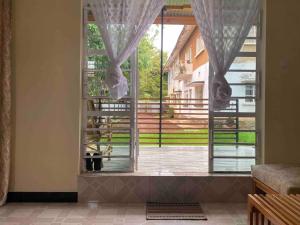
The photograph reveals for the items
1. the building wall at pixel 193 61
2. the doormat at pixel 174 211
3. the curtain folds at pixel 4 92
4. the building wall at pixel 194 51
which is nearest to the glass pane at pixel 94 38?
the curtain folds at pixel 4 92

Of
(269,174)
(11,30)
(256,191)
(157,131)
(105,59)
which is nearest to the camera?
(269,174)

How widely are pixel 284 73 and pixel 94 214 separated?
242cm

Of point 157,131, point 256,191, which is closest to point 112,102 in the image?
point 256,191

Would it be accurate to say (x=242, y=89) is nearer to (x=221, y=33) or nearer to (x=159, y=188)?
(x=221, y=33)

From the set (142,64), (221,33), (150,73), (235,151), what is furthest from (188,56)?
(235,151)

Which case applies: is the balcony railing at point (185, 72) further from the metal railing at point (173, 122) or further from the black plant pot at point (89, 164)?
the black plant pot at point (89, 164)

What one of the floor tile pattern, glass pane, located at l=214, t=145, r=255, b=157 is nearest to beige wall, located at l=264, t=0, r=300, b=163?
glass pane, located at l=214, t=145, r=255, b=157

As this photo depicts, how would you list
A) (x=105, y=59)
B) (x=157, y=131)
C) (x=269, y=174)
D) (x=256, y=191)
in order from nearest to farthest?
(x=269, y=174)
(x=256, y=191)
(x=105, y=59)
(x=157, y=131)

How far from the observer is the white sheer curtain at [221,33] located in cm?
387

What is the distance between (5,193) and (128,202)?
49.4 inches

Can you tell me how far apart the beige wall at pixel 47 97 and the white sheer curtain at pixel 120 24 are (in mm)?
268

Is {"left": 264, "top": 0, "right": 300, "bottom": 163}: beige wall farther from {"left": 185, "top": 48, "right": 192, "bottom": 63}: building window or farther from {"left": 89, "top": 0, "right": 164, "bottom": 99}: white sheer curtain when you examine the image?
{"left": 185, "top": 48, "right": 192, "bottom": 63}: building window

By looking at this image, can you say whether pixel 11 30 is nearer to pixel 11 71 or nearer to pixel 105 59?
pixel 11 71

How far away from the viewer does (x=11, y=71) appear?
3.79 meters
